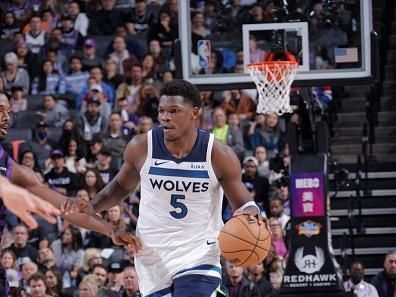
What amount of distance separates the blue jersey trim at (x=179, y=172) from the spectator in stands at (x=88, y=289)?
5185 mm

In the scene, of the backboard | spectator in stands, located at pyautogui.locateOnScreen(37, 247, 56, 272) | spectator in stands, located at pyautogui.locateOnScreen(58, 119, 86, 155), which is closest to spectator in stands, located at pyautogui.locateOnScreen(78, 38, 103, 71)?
spectator in stands, located at pyautogui.locateOnScreen(58, 119, 86, 155)

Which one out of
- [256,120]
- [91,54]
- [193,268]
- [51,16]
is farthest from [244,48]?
[51,16]

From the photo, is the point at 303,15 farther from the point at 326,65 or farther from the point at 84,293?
the point at 84,293

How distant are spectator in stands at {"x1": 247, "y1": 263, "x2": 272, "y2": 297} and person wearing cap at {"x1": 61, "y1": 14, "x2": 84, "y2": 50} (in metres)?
6.76

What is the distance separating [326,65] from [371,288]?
289 cm

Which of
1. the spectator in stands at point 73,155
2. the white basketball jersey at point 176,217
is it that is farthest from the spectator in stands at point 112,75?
the white basketball jersey at point 176,217

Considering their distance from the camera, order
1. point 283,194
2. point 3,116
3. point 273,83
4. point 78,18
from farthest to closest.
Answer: point 78,18 < point 283,194 < point 273,83 < point 3,116

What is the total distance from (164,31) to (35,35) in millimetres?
2226

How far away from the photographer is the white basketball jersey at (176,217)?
7.66 meters

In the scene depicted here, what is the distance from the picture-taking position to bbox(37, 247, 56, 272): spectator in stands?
14.0m

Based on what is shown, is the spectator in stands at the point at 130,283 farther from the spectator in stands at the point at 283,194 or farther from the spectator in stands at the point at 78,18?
the spectator in stands at the point at 78,18

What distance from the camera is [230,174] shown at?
25.4ft

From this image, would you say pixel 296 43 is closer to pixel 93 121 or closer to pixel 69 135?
pixel 69 135

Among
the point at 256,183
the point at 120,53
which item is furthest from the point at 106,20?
the point at 256,183
